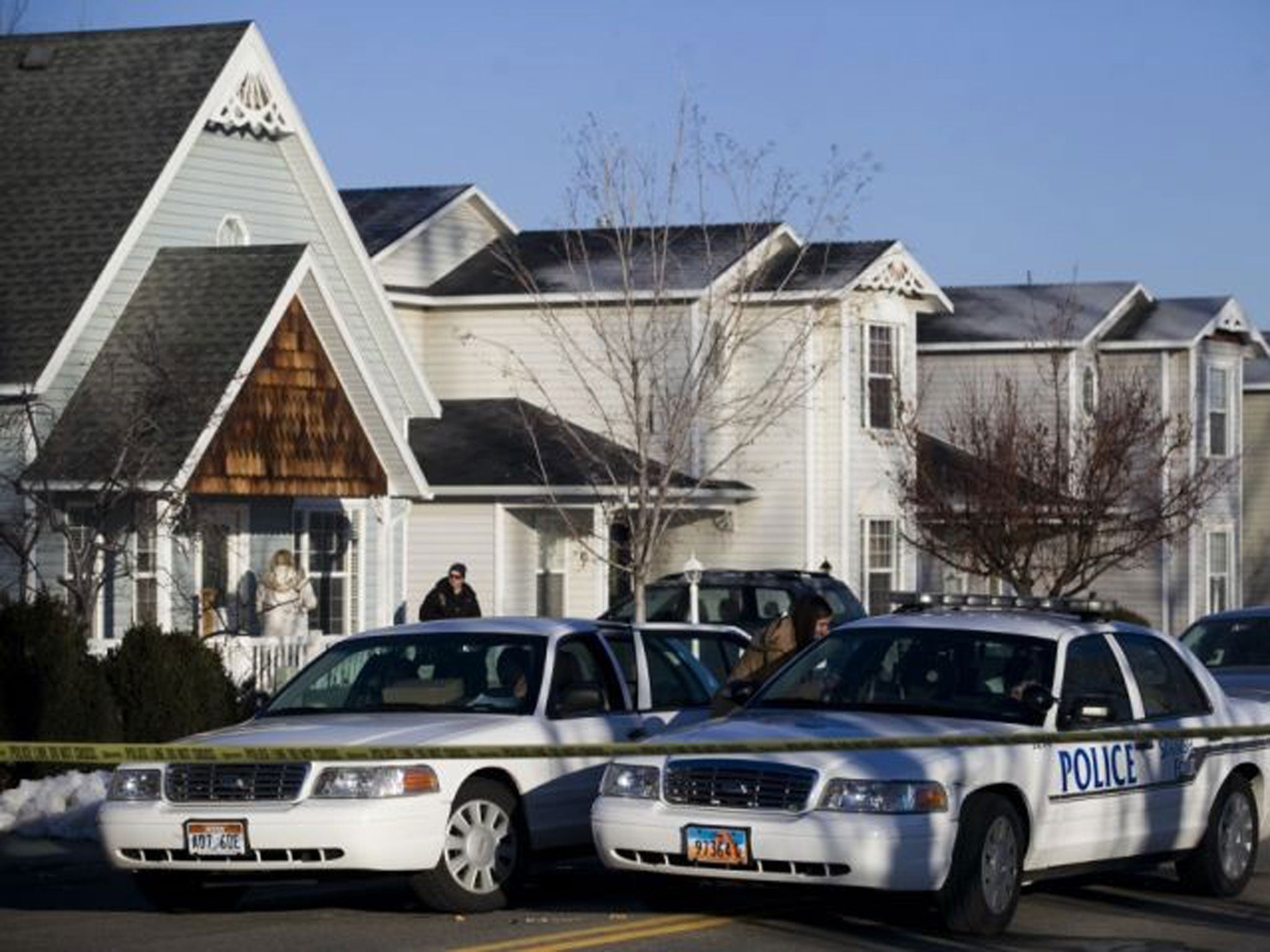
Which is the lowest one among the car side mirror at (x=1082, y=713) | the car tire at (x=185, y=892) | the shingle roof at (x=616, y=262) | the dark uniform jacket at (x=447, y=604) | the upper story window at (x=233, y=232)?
the car tire at (x=185, y=892)

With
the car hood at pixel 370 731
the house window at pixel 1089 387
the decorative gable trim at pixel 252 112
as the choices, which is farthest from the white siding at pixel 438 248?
the car hood at pixel 370 731

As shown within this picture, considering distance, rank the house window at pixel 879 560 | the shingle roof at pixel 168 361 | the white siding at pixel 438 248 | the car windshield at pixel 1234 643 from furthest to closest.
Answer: the house window at pixel 879 560 → the white siding at pixel 438 248 → the shingle roof at pixel 168 361 → the car windshield at pixel 1234 643

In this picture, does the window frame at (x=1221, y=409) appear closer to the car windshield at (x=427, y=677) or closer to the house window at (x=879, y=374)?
the house window at (x=879, y=374)

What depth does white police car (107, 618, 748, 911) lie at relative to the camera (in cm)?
1211

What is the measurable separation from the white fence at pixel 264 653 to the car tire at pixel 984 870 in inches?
521

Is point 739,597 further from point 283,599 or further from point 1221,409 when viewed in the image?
point 1221,409

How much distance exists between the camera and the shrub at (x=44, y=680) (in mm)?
18484

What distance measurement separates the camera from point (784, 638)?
629 inches

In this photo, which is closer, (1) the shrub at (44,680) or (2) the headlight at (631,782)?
(2) the headlight at (631,782)

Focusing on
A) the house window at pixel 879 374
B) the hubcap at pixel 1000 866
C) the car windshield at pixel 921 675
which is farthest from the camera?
the house window at pixel 879 374

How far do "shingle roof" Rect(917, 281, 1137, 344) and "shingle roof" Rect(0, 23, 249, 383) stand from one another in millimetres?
19133

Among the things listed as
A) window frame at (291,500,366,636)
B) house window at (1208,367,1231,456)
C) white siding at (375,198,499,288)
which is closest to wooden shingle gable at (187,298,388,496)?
window frame at (291,500,366,636)

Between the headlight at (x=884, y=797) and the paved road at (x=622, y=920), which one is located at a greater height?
the headlight at (x=884, y=797)

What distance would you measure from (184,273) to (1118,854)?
15.6m
